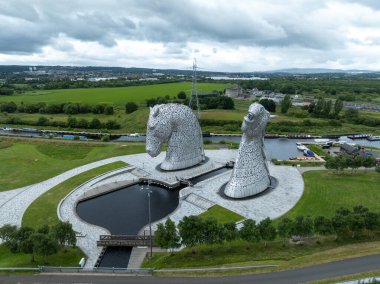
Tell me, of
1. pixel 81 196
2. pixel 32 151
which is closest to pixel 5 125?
pixel 32 151

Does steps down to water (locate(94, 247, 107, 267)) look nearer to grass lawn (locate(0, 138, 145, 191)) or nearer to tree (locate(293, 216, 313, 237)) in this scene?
tree (locate(293, 216, 313, 237))

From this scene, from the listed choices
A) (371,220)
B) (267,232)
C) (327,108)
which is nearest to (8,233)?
(267,232)

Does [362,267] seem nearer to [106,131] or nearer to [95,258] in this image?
[95,258]

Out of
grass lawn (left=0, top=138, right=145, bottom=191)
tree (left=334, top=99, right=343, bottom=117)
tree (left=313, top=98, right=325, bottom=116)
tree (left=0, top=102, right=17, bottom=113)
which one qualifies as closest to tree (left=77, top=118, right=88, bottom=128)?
grass lawn (left=0, top=138, right=145, bottom=191)

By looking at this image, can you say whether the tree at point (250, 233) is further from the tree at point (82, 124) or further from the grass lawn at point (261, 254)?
the tree at point (82, 124)

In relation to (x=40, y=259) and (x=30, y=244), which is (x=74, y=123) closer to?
(x=40, y=259)

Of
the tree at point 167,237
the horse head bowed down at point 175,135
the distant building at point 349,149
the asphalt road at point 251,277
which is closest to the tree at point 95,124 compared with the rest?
the horse head bowed down at point 175,135

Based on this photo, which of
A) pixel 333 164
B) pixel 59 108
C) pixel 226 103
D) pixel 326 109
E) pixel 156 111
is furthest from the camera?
pixel 226 103
